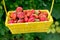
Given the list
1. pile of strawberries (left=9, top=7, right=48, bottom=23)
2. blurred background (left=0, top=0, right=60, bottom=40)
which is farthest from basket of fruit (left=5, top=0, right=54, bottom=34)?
blurred background (left=0, top=0, right=60, bottom=40)

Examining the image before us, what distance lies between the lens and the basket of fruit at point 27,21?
1387 millimetres

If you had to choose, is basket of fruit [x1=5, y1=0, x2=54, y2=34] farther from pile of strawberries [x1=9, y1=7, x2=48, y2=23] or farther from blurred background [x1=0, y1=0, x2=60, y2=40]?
blurred background [x1=0, y1=0, x2=60, y2=40]

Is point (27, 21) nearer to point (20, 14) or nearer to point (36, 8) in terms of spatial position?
point (20, 14)

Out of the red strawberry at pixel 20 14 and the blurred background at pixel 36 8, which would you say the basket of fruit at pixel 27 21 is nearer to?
the red strawberry at pixel 20 14

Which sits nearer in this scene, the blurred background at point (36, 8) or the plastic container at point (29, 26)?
the plastic container at point (29, 26)

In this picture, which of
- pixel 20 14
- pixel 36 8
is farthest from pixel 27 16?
pixel 36 8

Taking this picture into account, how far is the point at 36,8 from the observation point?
238 cm

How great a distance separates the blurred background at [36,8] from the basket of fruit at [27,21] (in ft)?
2.59

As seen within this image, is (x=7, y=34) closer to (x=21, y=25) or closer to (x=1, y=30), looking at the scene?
(x=1, y=30)

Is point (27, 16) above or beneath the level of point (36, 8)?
above

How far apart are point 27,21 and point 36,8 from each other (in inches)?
Result: 38.8

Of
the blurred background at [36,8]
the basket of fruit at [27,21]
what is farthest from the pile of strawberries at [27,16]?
the blurred background at [36,8]

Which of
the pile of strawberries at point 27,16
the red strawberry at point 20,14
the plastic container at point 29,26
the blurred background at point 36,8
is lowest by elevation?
→ the blurred background at point 36,8

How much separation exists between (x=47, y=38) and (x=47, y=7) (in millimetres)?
354
